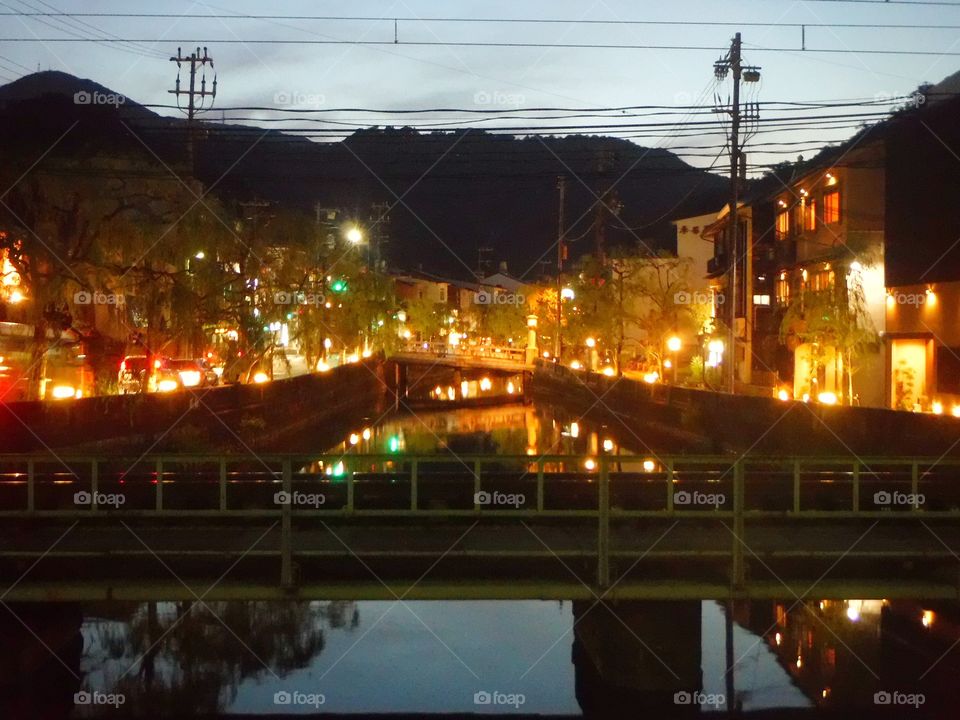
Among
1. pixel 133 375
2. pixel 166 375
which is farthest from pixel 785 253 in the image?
pixel 133 375

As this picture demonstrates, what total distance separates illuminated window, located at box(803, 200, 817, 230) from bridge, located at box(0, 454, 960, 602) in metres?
31.5

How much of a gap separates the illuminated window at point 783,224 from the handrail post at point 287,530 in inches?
1568

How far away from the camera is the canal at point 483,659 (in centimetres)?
1130

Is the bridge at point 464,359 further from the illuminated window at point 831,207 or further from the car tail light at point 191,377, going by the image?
the illuminated window at point 831,207

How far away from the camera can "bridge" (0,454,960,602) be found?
11.0 m

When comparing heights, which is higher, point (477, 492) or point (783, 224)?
point (783, 224)

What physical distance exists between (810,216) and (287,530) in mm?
36761

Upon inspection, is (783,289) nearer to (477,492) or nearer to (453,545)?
(477,492)

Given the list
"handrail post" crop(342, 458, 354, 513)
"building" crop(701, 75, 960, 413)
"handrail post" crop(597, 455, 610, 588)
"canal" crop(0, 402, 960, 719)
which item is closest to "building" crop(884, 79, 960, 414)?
"building" crop(701, 75, 960, 413)

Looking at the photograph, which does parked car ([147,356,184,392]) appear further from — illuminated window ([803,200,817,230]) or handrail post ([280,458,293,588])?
handrail post ([280,458,293,588])

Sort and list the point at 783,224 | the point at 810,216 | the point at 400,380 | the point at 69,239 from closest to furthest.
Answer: the point at 69,239 → the point at 810,216 → the point at 783,224 → the point at 400,380

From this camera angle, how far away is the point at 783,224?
4834cm

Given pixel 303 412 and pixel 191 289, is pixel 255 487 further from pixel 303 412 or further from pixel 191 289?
pixel 303 412

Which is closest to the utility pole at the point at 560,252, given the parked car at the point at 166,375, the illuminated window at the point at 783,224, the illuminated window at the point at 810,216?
the illuminated window at the point at 783,224
